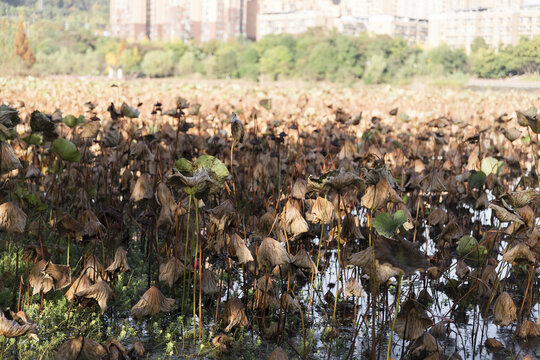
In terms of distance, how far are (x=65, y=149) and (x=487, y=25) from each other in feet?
265

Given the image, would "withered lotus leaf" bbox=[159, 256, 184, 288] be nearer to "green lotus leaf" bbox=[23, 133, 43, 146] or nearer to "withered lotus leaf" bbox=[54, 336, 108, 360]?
"withered lotus leaf" bbox=[54, 336, 108, 360]

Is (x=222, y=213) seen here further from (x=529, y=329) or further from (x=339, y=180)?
(x=529, y=329)

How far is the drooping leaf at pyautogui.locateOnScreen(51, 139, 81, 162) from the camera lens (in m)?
2.49

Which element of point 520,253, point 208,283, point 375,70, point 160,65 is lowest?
point 160,65

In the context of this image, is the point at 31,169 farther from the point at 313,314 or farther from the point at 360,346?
the point at 360,346

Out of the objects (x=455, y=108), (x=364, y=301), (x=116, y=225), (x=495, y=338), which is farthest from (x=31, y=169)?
(x=455, y=108)

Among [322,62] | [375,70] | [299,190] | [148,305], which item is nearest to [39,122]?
[148,305]

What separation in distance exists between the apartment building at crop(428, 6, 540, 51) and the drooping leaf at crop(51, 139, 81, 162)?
61627 millimetres

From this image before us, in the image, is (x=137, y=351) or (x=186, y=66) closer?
(x=137, y=351)

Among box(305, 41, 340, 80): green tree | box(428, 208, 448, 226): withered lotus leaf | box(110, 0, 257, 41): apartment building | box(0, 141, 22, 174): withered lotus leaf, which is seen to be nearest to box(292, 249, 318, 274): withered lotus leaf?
box(0, 141, 22, 174): withered lotus leaf

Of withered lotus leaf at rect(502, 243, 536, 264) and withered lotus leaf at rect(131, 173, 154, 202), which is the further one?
withered lotus leaf at rect(131, 173, 154, 202)

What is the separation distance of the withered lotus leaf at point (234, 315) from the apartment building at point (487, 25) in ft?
203

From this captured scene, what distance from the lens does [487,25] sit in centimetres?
7612

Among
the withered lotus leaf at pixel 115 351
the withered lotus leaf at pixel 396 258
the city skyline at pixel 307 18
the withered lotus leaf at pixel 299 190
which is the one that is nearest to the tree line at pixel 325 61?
the withered lotus leaf at pixel 299 190
